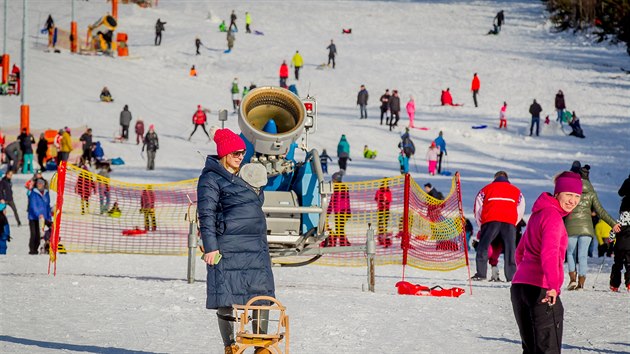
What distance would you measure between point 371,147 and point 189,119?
7530 millimetres

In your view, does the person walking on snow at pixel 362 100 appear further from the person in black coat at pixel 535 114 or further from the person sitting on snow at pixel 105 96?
the person sitting on snow at pixel 105 96

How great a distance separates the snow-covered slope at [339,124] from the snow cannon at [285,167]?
0.68 m

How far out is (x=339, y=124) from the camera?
42.4 meters

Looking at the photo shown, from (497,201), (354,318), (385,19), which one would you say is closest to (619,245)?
(497,201)

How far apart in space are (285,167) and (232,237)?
564 centimetres

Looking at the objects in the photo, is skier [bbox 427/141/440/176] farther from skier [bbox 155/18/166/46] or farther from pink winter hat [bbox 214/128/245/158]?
skier [bbox 155/18/166/46]

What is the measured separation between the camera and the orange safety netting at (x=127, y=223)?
20.5 m

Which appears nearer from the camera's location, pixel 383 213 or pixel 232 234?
pixel 232 234

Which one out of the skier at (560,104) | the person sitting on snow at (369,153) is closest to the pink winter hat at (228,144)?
the person sitting on snow at (369,153)

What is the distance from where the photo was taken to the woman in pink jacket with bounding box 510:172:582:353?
767cm

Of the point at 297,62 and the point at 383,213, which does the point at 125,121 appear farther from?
the point at 383,213

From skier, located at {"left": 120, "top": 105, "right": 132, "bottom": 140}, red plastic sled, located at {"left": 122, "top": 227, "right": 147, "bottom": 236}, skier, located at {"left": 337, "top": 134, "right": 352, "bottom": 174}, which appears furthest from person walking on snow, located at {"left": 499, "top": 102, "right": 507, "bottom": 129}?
red plastic sled, located at {"left": 122, "top": 227, "right": 147, "bottom": 236}

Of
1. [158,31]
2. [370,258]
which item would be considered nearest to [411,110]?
[158,31]

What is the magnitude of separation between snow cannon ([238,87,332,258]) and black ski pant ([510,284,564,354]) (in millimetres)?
5351
